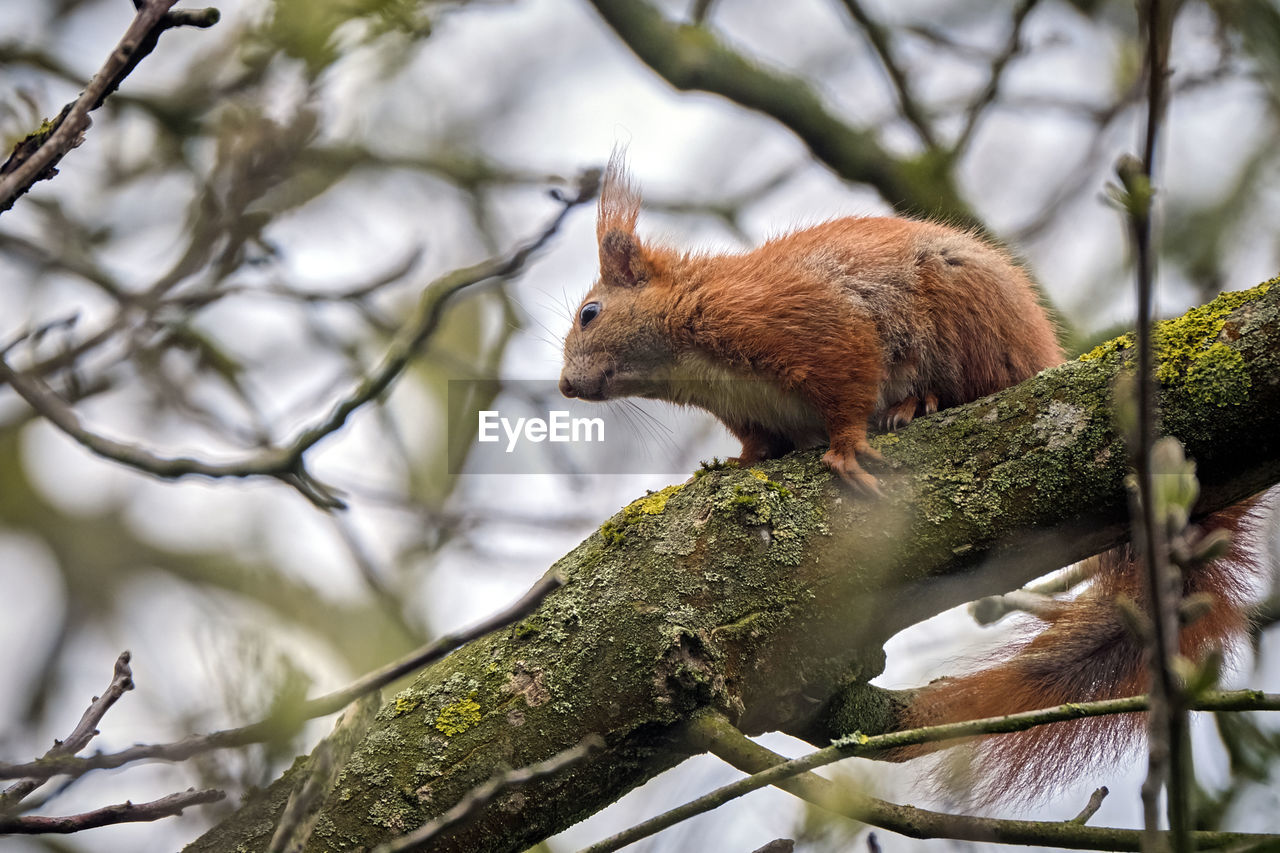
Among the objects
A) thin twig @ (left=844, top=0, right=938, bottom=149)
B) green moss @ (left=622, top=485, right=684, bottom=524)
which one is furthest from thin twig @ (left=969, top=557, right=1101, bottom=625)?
thin twig @ (left=844, top=0, right=938, bottom=149)

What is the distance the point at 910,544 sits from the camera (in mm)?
2449

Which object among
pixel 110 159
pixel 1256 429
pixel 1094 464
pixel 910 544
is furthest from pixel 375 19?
pixel 1256 429

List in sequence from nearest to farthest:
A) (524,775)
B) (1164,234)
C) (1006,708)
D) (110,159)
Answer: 1. (524,775)
2. (1006,708)
3. (110,159)
4. (1164,234)

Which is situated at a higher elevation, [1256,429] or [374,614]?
[374,614]

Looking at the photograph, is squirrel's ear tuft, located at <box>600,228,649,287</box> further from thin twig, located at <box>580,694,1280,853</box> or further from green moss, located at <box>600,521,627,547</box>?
thin twig, located at <box>580,694,1280,853</box>

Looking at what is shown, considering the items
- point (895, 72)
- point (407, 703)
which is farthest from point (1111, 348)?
point (895, 72)

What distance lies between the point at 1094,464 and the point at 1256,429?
33 cm

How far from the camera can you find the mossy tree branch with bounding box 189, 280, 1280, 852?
7.40 ft

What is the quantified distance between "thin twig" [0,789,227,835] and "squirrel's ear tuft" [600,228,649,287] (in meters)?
2.82

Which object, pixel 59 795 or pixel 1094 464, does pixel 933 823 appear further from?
pixel 59 795

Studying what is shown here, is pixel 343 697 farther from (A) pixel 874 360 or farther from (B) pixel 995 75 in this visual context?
(B) pixel 995 75

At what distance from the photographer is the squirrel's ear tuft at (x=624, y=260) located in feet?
13.3

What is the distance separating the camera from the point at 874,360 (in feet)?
10.7

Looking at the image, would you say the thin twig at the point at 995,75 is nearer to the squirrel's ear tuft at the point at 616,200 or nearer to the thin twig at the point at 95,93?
the squirrel's ear tuft at the point at 616,200
